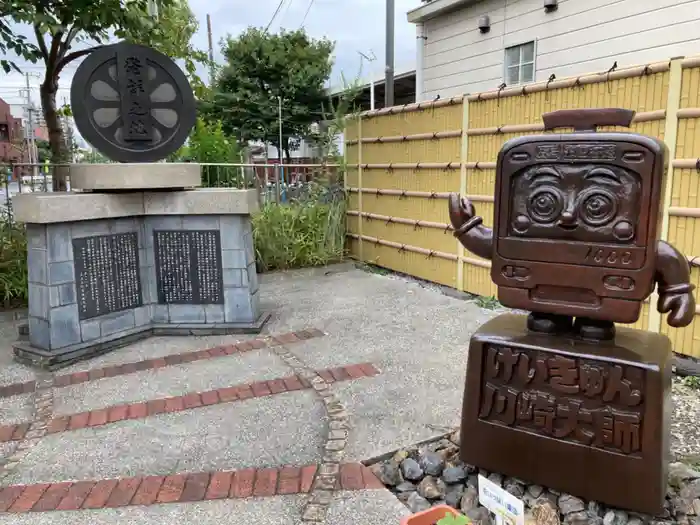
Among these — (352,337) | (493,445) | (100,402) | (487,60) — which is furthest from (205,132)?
(493,445)

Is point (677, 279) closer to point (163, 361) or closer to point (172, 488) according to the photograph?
point (172, 488)

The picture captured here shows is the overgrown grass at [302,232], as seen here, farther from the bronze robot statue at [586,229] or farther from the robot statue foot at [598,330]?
the robot statue foot at [598,330]

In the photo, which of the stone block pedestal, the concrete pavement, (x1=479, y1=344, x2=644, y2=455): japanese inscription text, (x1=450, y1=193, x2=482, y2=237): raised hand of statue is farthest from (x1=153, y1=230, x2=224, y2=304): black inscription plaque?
(x1=479, y1=344, x2=644, y2=455): japanese inscription text

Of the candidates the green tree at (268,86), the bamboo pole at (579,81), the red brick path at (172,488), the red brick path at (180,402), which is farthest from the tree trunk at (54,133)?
the green tree at (268,86)

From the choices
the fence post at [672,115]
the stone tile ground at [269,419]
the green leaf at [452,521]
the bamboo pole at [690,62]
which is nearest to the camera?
the green leaf at [452,521]

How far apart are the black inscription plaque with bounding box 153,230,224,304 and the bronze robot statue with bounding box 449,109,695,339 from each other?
114 inches

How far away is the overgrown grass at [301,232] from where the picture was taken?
713cm

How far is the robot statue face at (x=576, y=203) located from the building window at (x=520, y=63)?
5491 mm

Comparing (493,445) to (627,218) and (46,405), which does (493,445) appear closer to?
(627,218)

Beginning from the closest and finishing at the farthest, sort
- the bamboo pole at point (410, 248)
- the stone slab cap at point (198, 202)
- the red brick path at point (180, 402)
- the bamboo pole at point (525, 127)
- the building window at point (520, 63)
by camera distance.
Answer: the red brick path at point (180, 402)
the bamboo pole at point (525, 127)
the stone slab cap at point (198, 202)
the bamboo pole at point (410, 248)
the building window at point (520, 63)

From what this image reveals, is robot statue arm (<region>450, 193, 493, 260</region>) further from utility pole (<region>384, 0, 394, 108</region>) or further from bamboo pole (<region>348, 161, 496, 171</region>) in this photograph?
utility pole (<region>384, 0, 394, 108</region>)

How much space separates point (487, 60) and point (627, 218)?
616 cm

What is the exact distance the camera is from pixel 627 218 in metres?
1.95

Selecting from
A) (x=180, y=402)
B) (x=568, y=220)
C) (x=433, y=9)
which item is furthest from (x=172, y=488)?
(x=433, y=9)
